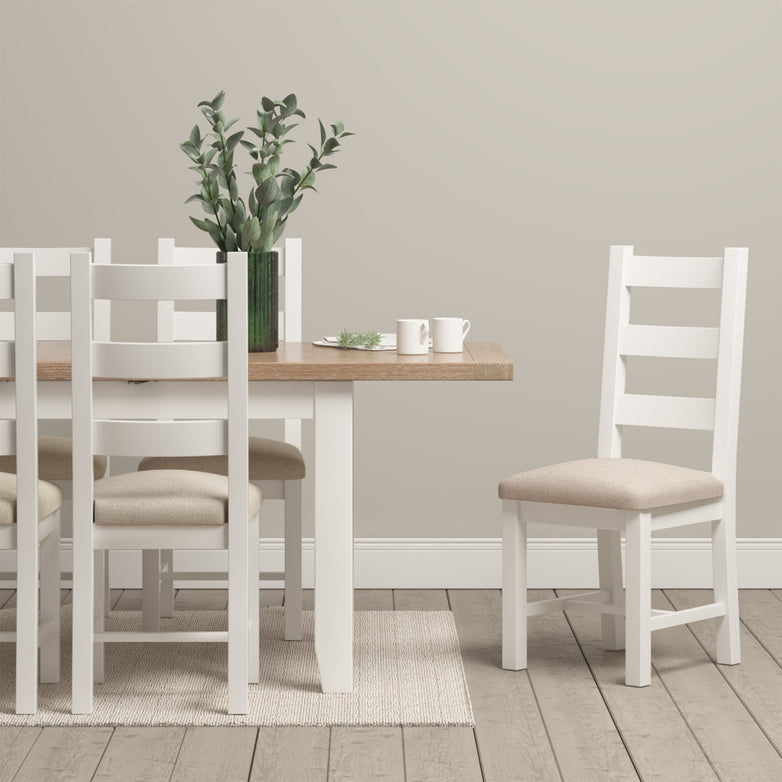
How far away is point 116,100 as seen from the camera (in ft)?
12.9

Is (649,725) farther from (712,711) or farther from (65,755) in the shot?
Answer: (65,755)

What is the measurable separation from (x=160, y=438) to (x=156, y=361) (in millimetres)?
154

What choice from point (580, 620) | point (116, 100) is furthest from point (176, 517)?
point (116, 100)

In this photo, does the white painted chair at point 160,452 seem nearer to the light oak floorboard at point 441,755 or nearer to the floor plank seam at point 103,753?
the floor plank seam at point 103,753

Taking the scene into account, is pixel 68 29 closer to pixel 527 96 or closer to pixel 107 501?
pixel 527 96

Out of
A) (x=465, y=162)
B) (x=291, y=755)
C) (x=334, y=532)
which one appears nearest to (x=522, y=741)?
(x=291, y=755)

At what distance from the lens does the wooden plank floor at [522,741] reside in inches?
95.0

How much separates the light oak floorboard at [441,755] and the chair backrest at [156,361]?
0.66 metres

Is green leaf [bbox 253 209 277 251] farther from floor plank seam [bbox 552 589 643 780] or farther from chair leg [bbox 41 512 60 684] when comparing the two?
floor plank seam [bbox 552 589 643 780]

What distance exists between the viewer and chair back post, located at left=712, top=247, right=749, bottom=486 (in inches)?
121

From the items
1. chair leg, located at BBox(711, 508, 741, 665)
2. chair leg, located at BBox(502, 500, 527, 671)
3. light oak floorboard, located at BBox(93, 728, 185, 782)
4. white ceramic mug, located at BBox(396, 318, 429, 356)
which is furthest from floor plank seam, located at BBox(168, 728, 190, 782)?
chair leg, located at BBox(711, 508, 741, 665)

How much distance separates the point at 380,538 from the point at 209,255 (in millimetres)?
1039

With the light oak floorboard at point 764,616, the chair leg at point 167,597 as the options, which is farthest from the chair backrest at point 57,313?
the light oak floorboard at point 764,616

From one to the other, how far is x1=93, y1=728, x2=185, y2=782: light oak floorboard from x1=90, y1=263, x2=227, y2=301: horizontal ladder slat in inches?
34.5
